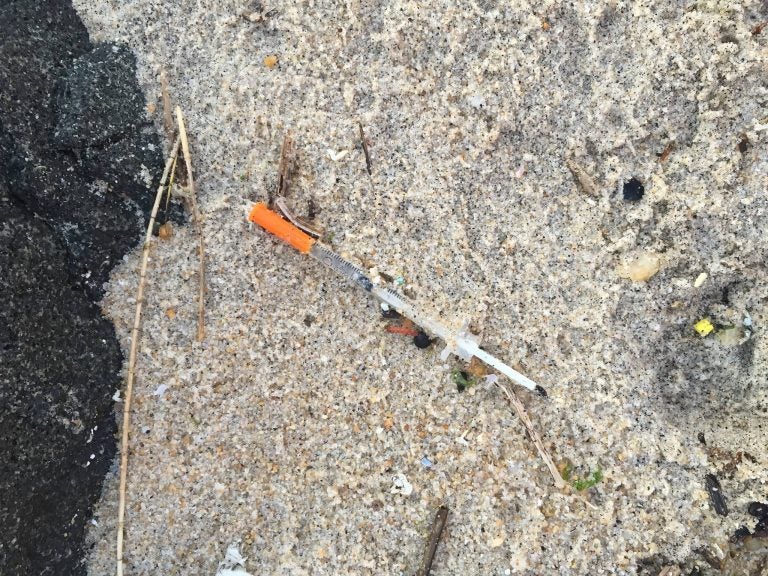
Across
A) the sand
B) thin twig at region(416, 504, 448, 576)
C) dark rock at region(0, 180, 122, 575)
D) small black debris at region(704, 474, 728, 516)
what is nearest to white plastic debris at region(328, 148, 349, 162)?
the sand

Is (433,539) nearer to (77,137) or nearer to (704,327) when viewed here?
(704,327)

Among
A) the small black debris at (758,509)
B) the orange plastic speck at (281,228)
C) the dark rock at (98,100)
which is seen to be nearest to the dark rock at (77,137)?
the dark rock at (98,100)

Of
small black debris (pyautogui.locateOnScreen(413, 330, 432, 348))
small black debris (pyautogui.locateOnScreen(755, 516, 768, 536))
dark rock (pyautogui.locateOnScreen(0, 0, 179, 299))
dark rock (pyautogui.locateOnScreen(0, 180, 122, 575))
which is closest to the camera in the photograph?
dark rock (pyautogui.locateOnScreen(0, 180, 122, 575))

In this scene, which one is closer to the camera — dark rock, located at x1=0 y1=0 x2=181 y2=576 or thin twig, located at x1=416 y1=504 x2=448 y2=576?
dark rock, located at x1=0 y1=0 x2=181 y2=576

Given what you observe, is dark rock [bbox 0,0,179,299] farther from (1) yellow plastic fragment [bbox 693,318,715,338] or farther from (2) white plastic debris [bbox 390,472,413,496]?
(1) yellow plastic fragment [bbox 693,318,715,338]

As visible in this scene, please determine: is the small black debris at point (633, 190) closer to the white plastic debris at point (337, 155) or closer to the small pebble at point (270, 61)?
the white plastic debris at point (337, 155)

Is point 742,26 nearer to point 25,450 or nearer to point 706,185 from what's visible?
point 706,185
